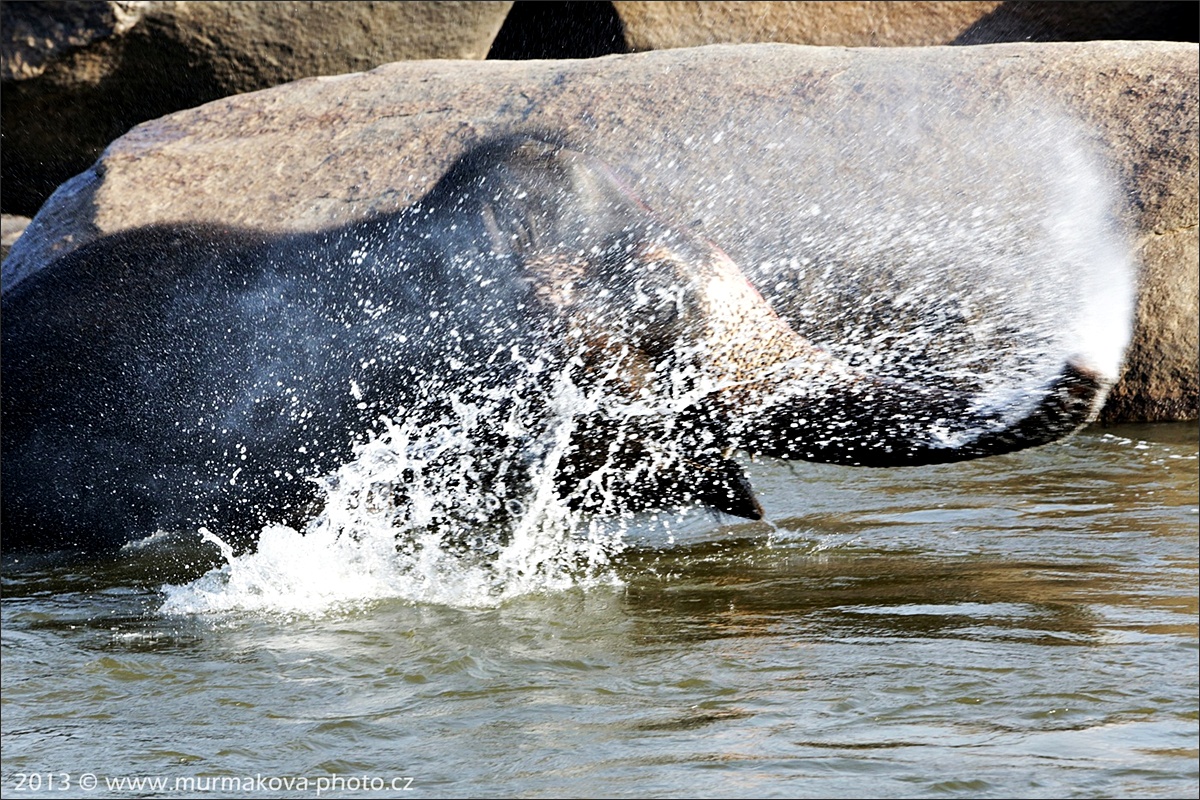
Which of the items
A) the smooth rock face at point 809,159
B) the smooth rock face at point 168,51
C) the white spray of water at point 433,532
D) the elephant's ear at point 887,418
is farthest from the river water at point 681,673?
the smooth rock face at point 168,51

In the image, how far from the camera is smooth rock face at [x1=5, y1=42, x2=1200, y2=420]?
165 inches

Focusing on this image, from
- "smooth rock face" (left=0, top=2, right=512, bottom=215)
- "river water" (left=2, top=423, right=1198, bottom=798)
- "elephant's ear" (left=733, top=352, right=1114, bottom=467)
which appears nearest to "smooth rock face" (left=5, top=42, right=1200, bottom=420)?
"elephant's ear" (left=733, top=352, right=1114, bottom=467)

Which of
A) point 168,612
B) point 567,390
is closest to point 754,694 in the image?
point 567,390

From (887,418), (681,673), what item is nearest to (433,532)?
(887,418)

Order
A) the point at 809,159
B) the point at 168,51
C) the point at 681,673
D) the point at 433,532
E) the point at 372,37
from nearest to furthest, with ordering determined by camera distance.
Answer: the point at 681,673 → the point at 433,532 → the point at 809,159 → the point at 168,51 → the point at 372,37

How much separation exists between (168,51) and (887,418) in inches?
142

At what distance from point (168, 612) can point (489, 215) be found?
1.31 metres

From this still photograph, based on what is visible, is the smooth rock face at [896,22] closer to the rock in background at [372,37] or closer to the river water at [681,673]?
the rock in background at [372,37]

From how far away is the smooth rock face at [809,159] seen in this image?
420cm

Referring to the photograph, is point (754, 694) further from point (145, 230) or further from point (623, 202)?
point (145, 230)

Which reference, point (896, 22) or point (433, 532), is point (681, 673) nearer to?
point (433, 532)

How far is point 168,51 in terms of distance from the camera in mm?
5871

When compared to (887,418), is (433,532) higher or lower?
lower

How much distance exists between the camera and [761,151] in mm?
4398
